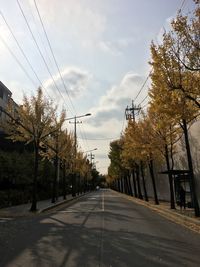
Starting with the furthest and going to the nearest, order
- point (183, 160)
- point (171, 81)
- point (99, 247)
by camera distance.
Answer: point (183, 160) < point (171, 81) < point (99, 247)

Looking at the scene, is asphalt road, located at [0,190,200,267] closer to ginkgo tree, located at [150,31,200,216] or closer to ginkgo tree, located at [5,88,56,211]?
ginkgo tree, located at [150,31,200,216]

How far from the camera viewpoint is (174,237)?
12672 millimetres

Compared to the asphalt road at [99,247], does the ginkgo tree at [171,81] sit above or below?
above

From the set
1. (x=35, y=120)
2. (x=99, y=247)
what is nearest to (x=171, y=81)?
(x=99, y=247)

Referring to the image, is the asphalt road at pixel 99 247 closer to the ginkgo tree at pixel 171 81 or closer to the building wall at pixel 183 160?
the ginkgo tree at pixel 171 81

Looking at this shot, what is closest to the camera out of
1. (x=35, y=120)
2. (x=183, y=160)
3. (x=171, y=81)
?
(x=171, y=81)

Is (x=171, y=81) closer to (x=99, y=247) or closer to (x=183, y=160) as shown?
(x=99, y=247)

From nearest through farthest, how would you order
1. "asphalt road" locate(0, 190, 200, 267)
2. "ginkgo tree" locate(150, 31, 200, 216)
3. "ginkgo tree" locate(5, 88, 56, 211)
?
"asphalt road" locate(0, 190, 200, 267)
"ginkgo tree" locate(150, 31, 200, 216)
"ginkgo tree" locate(5, 88, 56, 211)

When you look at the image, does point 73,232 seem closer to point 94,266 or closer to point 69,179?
point 94,266

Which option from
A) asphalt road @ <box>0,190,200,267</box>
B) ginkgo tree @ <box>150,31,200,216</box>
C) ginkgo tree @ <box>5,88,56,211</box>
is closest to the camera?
asphalt road @ <box>0,190,200,267</box>

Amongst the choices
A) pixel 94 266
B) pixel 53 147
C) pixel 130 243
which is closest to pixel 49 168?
pixel 53 147

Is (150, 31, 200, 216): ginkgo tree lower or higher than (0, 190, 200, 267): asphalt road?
higher

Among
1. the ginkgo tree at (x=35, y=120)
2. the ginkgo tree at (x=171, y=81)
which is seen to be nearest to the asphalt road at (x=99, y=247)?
the ginkgo tree at (x=171, y=81)

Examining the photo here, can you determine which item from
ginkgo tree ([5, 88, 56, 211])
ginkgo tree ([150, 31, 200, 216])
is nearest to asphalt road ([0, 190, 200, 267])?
ginkgo tree ([150, 31, 200, 216])
